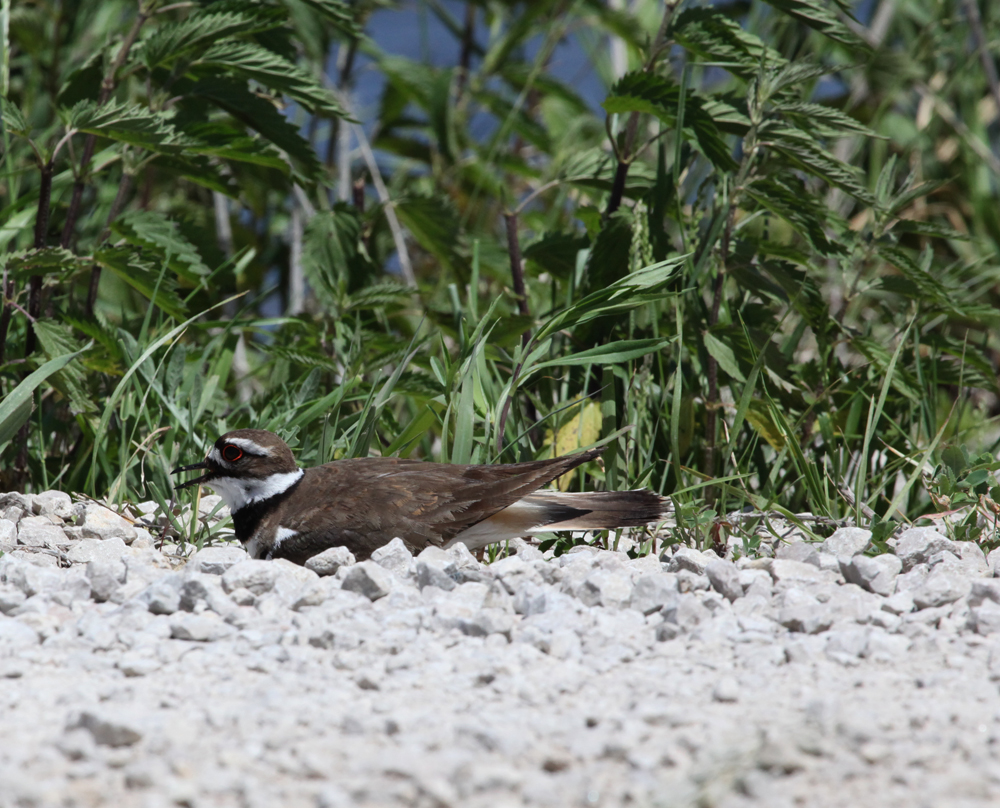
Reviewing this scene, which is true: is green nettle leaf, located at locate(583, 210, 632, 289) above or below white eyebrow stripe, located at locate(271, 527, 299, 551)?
above

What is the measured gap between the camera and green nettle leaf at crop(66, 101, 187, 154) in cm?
366

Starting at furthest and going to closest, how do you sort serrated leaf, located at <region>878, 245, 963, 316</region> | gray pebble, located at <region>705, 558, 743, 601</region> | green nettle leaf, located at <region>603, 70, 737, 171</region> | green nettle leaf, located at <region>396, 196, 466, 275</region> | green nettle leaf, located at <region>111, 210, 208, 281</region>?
green nettle leaf, located at <region>396, 196, 466, 275</region> < green nettle leaf, located at <region>111, 210, 208, 281</region> < serrated leaf, located at <region>878, 245, 963, 316</region> < green nettle leaf, located at <region>603, 70, 737, 171</region> < gray pebble, located at <region>705, 558, 743, 601</region>

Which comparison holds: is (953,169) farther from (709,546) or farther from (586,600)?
(586,600)

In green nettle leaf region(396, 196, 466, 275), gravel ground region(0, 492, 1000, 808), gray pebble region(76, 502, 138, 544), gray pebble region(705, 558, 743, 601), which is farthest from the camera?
green nettle leaf region(396, 196, 466, 275)

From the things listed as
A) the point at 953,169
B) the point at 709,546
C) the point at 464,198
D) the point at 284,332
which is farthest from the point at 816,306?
the point at 953,169

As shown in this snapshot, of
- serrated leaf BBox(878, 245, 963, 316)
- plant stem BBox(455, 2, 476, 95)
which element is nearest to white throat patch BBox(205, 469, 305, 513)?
serrated leaf BBox(878, 245, 963, 316)

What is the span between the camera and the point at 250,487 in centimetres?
377

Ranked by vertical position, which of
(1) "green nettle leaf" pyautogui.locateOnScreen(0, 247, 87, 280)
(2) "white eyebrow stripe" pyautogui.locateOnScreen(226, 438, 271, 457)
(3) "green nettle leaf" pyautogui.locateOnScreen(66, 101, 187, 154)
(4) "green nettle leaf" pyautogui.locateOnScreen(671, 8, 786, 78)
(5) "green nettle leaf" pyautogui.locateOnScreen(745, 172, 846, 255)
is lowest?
(2) "white eyebrow stripe" pyautogui.locateOnScreen(226, 438, 271, 457)

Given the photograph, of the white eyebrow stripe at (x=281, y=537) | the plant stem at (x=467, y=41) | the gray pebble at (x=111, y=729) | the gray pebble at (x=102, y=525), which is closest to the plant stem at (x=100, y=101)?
the gray pebble at (x=102, y=525)

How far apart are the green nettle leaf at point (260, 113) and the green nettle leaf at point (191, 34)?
0.18 metres

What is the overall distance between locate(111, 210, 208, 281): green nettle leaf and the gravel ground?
1475 millimetres

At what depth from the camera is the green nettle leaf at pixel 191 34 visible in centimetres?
398

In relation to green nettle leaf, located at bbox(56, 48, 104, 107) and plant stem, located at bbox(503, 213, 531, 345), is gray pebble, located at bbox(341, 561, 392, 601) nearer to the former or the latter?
plant stem, located at bbox(503, 213, 531, 345)

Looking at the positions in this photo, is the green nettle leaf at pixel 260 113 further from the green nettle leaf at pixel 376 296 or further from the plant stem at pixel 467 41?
the plant stem at pixel 467 41
